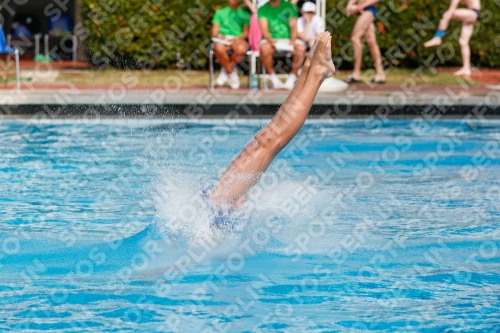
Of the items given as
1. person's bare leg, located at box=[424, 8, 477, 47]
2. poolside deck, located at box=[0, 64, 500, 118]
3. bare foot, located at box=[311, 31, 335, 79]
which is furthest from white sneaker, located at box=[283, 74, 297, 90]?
bare foot, located at box=[311, 31, 335, 79]

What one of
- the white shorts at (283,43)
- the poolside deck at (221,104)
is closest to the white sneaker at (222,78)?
the white shorts at (283,43)

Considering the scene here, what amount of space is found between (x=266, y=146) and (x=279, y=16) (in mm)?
7389

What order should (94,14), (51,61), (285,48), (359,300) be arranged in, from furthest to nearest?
(51,61) → (94,14) → (285,48) → (359,300)

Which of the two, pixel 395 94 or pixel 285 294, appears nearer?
pixel 285 294

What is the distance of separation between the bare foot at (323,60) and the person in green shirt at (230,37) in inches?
273

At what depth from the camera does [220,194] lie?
176 inches

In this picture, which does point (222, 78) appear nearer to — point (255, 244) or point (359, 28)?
point (359, 28)

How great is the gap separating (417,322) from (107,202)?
2796mm

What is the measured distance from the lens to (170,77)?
42.3ft

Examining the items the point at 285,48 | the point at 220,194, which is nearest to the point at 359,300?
the point at 220,194

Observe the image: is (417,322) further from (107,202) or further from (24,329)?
(107,202)

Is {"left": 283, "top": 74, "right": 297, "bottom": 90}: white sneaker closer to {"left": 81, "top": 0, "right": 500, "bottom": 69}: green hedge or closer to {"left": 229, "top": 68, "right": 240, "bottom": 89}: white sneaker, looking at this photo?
{"left": 229, "top": 68, "right": 240, "bottom": 89}: white sneaker

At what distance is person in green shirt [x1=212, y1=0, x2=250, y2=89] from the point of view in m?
11.6

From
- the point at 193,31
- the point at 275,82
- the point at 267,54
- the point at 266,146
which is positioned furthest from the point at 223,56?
the point at 266,146
